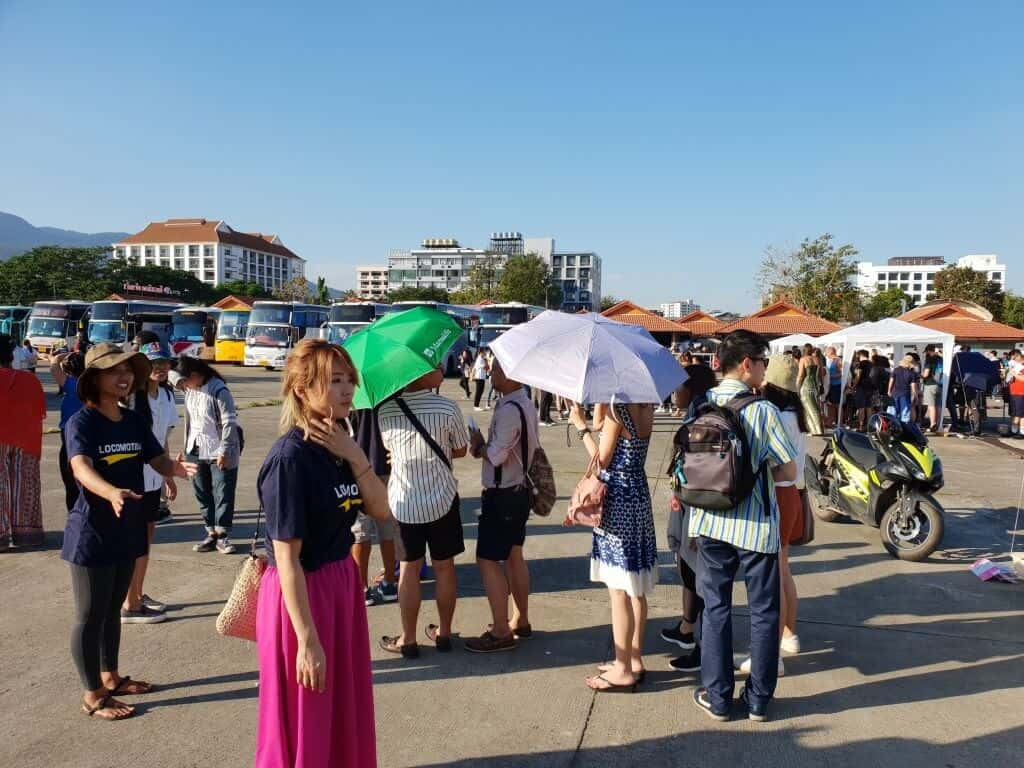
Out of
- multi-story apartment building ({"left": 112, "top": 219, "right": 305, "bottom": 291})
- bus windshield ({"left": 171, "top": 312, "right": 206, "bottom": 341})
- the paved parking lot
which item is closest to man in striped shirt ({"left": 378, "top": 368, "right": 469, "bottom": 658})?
the paved parking lot

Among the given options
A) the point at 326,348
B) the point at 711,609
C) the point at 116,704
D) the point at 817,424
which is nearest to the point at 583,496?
the point at 711,609

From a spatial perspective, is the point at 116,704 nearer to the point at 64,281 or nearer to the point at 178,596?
the point at 178,596

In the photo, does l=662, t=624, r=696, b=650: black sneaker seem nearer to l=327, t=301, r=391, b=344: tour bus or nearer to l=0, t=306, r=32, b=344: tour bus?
l=327, t=301, r=391, b=344: tour bus

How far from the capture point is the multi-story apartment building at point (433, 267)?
454 ft

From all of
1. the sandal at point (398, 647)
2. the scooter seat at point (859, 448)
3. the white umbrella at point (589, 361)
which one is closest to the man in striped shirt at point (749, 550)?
the white umbrella at point (589, 361)

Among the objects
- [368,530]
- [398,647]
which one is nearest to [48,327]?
[368,530]

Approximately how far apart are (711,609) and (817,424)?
35.7 feet

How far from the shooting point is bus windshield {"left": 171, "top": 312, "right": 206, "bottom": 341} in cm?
3284

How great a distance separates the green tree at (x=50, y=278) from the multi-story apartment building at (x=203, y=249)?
7807 cm

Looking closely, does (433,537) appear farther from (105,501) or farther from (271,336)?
(271,336)

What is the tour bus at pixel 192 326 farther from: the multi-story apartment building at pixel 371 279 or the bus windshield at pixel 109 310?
the multi-story apartment building at pixel 371 279

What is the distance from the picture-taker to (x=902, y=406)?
43.8 feet

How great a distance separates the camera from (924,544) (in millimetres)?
5578

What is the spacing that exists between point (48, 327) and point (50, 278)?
1644 inches
